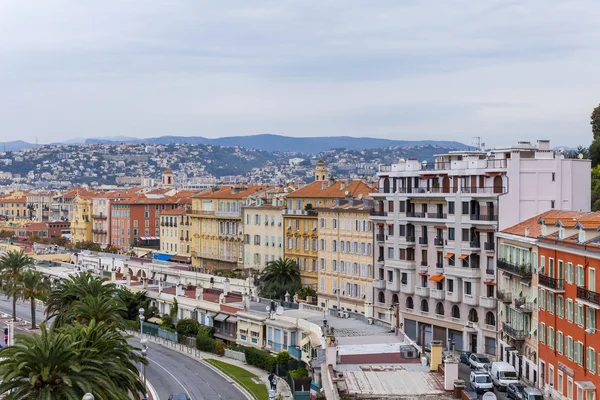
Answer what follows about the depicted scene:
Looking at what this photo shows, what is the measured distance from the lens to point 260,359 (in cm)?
7256

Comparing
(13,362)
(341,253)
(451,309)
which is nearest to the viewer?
(13,362)

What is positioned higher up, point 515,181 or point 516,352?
point 515,181

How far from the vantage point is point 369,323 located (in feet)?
205

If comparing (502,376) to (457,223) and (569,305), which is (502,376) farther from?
(457,223)

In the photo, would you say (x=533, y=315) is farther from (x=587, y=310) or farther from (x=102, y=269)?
(x=102, y=269)

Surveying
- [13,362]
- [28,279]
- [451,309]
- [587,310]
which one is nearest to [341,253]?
[451,309]

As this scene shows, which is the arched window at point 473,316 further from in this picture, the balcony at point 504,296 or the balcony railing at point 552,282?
the balcony railing at point 552,282

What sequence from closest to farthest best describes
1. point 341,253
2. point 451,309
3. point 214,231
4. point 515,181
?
1. point 515,181
2. point 451,309
3. point 341,253
4. point 214,231

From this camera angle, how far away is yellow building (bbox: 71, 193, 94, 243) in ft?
567

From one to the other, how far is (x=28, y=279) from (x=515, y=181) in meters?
51.1

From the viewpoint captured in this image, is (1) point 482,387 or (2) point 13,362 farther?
(1) point 482,387

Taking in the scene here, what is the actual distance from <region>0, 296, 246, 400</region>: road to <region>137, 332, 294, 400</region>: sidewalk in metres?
0.72

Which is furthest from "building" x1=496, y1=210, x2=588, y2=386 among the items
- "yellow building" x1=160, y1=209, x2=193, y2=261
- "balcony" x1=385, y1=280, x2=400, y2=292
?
"yellow building" x1=160, y1=209, x2=193, y2=261

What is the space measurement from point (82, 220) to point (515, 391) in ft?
426
